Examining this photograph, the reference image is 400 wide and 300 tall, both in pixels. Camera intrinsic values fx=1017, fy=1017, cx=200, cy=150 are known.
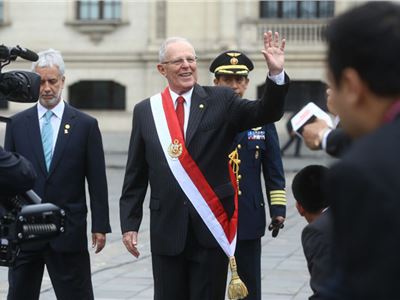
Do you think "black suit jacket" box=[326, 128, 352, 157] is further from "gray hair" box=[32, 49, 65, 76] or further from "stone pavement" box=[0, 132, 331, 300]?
"stone pavement" box=[0, 132, 331, 300]

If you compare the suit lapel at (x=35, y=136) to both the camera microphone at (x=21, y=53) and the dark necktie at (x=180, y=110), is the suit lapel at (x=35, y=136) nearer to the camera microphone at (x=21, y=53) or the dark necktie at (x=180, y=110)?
the dark necktie at (x=180, y=110)

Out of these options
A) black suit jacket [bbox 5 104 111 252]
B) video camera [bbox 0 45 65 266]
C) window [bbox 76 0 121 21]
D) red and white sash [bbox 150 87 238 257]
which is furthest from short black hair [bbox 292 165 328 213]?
window [bbox 76 0 121 21]

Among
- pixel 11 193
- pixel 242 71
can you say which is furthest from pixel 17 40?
pixel 11 193

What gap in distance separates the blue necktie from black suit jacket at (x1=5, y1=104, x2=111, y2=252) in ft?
0.09

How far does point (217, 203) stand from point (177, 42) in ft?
2.85

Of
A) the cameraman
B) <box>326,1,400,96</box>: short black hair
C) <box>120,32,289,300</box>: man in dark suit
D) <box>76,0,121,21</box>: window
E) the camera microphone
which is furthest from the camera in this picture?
<box>76,0,121,21</box>: window

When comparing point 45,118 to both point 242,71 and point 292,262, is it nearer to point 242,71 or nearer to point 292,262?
point 242,71

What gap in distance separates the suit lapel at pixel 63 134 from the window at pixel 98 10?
25.2 meters

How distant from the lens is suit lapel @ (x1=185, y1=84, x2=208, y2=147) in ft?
16.8

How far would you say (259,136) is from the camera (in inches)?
244

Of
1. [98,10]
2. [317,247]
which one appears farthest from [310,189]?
[98,10]

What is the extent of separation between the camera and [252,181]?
613 cm

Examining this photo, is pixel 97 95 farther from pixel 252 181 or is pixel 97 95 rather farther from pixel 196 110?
pixel 196 110

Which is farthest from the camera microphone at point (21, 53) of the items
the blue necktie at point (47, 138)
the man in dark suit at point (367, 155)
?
the man in dark suit at point (367, 155)
